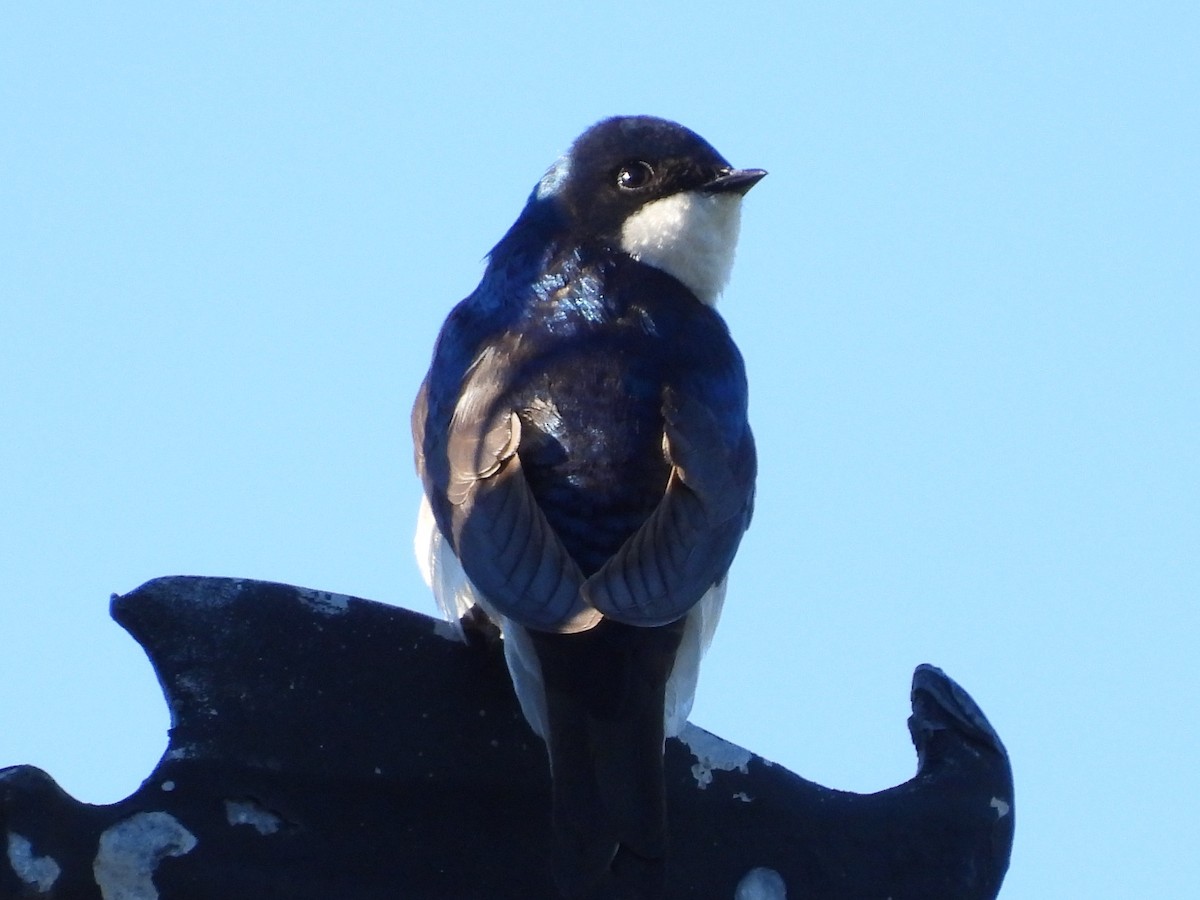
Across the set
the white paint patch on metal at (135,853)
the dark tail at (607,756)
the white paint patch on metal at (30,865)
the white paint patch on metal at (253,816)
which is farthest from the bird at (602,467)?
the white paint patch on metal at (30,865)

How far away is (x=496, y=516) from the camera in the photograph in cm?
290

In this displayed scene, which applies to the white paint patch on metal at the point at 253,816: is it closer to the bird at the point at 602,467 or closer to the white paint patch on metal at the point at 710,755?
the bird at the point at 602,467

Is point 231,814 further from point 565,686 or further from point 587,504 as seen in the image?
point 587,504

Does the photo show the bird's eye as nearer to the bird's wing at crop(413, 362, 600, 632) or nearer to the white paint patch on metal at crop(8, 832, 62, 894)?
the bird's wing at crop(413, 362, 600, 632)

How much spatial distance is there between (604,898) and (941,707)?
0.74m

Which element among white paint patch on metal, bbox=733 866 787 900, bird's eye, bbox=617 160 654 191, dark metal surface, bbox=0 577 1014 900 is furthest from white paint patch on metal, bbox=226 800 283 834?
bird's eye, bbox=617 160 654 191

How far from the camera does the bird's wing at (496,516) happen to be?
269cm

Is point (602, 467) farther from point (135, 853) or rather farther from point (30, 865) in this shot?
point (30, 865)

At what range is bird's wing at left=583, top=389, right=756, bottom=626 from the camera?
2.66 meters

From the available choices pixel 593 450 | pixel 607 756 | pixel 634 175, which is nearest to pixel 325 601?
pixel 607 756

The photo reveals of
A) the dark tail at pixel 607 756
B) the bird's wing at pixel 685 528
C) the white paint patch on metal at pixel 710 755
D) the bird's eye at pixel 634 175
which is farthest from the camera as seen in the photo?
the bird's eye at pixel 634 175

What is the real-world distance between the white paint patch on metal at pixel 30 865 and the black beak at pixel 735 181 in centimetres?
221

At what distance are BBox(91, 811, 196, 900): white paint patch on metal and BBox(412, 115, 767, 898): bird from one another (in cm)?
50

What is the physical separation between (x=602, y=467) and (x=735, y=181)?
1.16m
